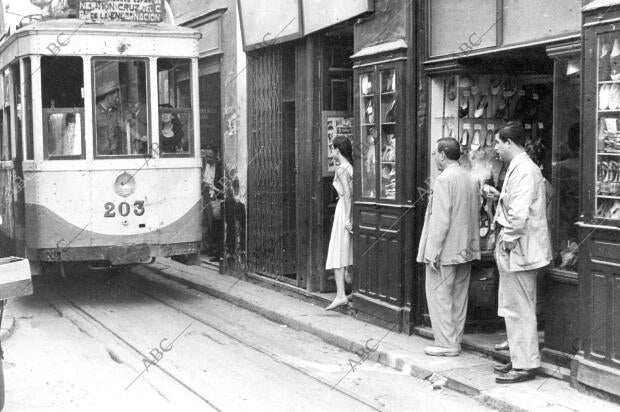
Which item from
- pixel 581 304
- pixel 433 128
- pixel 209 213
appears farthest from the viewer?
pixel 209 213

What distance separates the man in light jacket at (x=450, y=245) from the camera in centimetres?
791

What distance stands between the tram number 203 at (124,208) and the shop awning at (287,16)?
111 inches

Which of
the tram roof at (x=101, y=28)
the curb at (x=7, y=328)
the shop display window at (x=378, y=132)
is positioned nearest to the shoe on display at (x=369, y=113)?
the shop display window at (x=378, y=132)

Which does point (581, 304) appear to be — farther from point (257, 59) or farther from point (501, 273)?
point (257, 59)

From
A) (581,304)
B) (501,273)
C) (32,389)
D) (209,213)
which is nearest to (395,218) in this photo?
(501,273)

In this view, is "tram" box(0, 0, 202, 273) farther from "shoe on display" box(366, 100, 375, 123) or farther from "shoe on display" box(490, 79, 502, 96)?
"shoe on display" box(490, 79, 502, 96)

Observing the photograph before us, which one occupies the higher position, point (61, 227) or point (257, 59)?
point (257, 59)

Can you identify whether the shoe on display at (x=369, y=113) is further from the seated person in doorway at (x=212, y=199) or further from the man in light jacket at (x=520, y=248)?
the seated person in doorway at (x=212, y=199)

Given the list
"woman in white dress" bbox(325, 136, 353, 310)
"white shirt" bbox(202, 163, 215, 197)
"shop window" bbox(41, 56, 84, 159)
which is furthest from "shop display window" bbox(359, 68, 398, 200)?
"white shirt" bbox(202, 163, 215, 197)

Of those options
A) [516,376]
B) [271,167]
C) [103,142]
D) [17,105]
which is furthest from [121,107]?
[516,376]

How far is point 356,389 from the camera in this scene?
7.07m

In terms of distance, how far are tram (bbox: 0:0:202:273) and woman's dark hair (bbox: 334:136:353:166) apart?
2147 mm

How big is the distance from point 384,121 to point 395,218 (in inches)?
40.9

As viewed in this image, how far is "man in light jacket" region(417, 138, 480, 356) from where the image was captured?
7.91 meters
